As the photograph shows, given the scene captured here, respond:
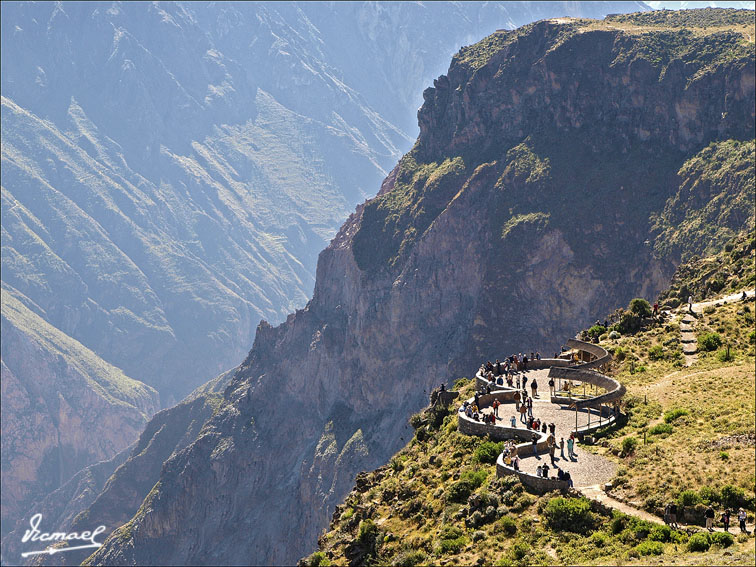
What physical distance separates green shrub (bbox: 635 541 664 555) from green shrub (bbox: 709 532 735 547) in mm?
2298

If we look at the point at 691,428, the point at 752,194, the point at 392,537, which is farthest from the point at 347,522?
the point at 752,194

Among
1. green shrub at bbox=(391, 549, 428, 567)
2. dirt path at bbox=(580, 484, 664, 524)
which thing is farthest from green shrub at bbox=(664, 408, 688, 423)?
green shrub at bbox=(391, 549, 428, 567)

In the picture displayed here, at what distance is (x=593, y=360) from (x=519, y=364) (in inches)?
310

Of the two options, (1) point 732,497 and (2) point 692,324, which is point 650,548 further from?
(2) point 692,324

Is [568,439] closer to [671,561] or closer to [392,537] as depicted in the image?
[392,537]

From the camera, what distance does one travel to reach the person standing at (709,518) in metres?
52.2

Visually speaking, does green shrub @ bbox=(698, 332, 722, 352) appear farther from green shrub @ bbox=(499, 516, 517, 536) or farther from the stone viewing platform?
green shrub @ bbox=(499, 516, 517, 536)

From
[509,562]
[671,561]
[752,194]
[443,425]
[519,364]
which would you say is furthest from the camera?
[752,194]

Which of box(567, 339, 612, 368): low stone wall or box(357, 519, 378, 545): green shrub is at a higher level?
box(567, 339, 612, 368): low stone wall

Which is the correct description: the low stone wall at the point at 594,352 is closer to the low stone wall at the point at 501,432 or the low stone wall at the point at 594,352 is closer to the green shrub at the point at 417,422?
the low stone wall at the point at 501,432

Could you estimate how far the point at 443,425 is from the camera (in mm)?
80438

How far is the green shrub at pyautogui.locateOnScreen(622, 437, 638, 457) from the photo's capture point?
206 feet

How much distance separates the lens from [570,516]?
5466 cm

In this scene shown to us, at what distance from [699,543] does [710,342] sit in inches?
1356
